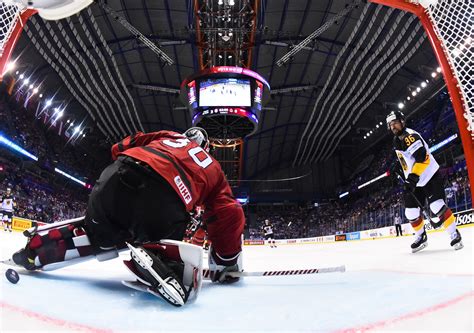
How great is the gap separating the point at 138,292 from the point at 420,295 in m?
1.12

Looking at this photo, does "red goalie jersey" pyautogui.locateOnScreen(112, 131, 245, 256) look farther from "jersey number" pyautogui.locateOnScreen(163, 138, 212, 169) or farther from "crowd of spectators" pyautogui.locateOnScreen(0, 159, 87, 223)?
"crowd of spectators" pyautogui.locateOnScreen(0, 159, 87, 223)

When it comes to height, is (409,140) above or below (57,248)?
above

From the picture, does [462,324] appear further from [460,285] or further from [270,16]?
[270,16]

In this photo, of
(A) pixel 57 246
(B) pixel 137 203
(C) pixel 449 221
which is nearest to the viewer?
(B) pixel 137 203

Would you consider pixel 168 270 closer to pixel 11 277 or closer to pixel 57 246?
pixel 11 277

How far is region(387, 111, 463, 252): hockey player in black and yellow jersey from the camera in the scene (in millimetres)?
3172

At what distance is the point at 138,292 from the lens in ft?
4.83

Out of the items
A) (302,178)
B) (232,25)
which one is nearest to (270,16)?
(232,25)

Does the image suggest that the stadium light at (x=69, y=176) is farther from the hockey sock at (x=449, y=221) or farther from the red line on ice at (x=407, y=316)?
the red line on ice at (x=407, y=316)

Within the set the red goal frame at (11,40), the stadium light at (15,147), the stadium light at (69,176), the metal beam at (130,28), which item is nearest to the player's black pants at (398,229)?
the metal beam at (130,28)

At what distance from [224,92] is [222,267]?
8.65m

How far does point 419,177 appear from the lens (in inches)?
128

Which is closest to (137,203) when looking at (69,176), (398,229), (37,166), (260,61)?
(398,229)

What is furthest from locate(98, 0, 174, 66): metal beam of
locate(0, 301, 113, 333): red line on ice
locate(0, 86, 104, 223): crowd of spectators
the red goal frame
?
locate(0, 301, 113, 333): red line on ice
